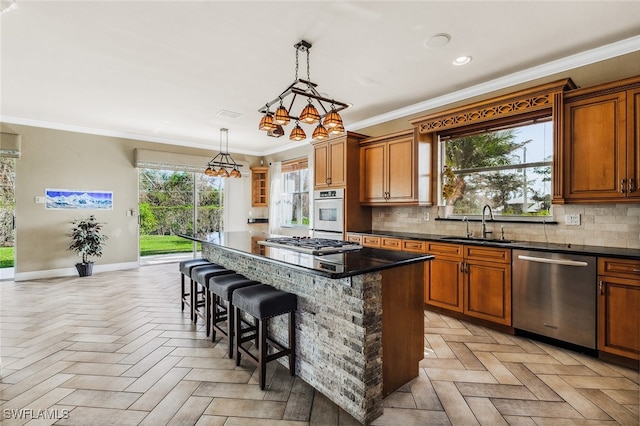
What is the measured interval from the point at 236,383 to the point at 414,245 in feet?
8.32

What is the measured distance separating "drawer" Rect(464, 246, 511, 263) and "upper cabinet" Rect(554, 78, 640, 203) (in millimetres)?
711

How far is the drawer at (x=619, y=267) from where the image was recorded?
91.4 inches

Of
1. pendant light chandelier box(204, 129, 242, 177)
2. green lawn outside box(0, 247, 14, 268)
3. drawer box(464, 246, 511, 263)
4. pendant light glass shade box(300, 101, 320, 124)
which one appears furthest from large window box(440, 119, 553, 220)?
green lawn outside box(0, 247, 14, 268)

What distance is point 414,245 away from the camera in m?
3.79

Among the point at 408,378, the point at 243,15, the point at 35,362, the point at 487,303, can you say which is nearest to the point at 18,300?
the point at 35,362

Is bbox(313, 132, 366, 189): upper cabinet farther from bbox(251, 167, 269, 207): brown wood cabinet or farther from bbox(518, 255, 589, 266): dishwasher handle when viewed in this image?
bbox(251, 167, 269, 207): brown wood cabinet

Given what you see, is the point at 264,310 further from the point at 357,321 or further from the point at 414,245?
the point at 414,245

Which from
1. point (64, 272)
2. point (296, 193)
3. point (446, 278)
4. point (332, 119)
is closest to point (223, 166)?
point (296, 193)

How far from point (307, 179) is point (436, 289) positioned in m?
3.85

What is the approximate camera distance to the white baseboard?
5.18 m

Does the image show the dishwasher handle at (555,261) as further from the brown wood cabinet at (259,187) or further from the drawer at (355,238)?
the brown wood cabinet at (259,187)

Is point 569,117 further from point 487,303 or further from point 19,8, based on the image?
point 19,8

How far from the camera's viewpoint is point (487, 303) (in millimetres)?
3166

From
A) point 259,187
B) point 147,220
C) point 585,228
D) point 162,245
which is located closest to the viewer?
point 585,228
